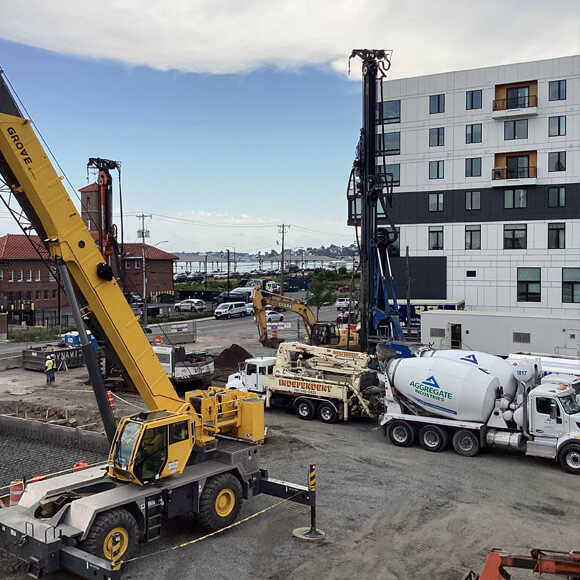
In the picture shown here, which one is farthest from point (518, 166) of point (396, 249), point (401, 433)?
point (401, 433)

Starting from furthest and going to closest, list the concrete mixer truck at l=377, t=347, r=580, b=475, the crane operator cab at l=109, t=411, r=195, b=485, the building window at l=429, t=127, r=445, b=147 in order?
1. the building window at l=429, t=127, r=445, b=147
2. the concrete mixer truck at l=377, t=347, r=580, b=475
3. the crane operator cab at l=109, t=411, r=195, b=485

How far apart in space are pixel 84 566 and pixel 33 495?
7.07 feet

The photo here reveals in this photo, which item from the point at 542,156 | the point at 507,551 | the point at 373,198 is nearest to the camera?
the point at 507,551

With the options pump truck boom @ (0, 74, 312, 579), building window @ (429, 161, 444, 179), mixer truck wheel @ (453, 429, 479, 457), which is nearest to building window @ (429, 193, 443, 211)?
building window @ (429, 161, 444, 179)

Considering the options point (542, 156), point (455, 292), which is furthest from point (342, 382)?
point (542, 156)

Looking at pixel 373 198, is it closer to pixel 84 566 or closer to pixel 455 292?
pixel 455 292

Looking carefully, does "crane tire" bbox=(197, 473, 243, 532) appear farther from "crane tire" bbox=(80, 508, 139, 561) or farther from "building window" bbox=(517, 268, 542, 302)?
"building window" bbox=(517, 268, 542, 302)

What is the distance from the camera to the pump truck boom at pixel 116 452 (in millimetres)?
10336

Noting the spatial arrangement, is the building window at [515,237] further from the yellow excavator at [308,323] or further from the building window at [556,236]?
the yellow excavator at [308,323]

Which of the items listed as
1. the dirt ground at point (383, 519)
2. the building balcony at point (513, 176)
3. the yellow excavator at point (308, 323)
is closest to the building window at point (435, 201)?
the building balcony at point (513, 176)

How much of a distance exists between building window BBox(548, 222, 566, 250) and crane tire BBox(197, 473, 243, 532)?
34.7 m

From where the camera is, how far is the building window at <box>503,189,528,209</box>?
138 feet

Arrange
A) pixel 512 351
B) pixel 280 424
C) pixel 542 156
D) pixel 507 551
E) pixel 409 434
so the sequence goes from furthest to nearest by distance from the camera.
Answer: pixel 542 156, pixel 512 351, pixel 280 424, pixel 409 434, pixel 507 551

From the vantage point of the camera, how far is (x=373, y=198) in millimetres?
30750
